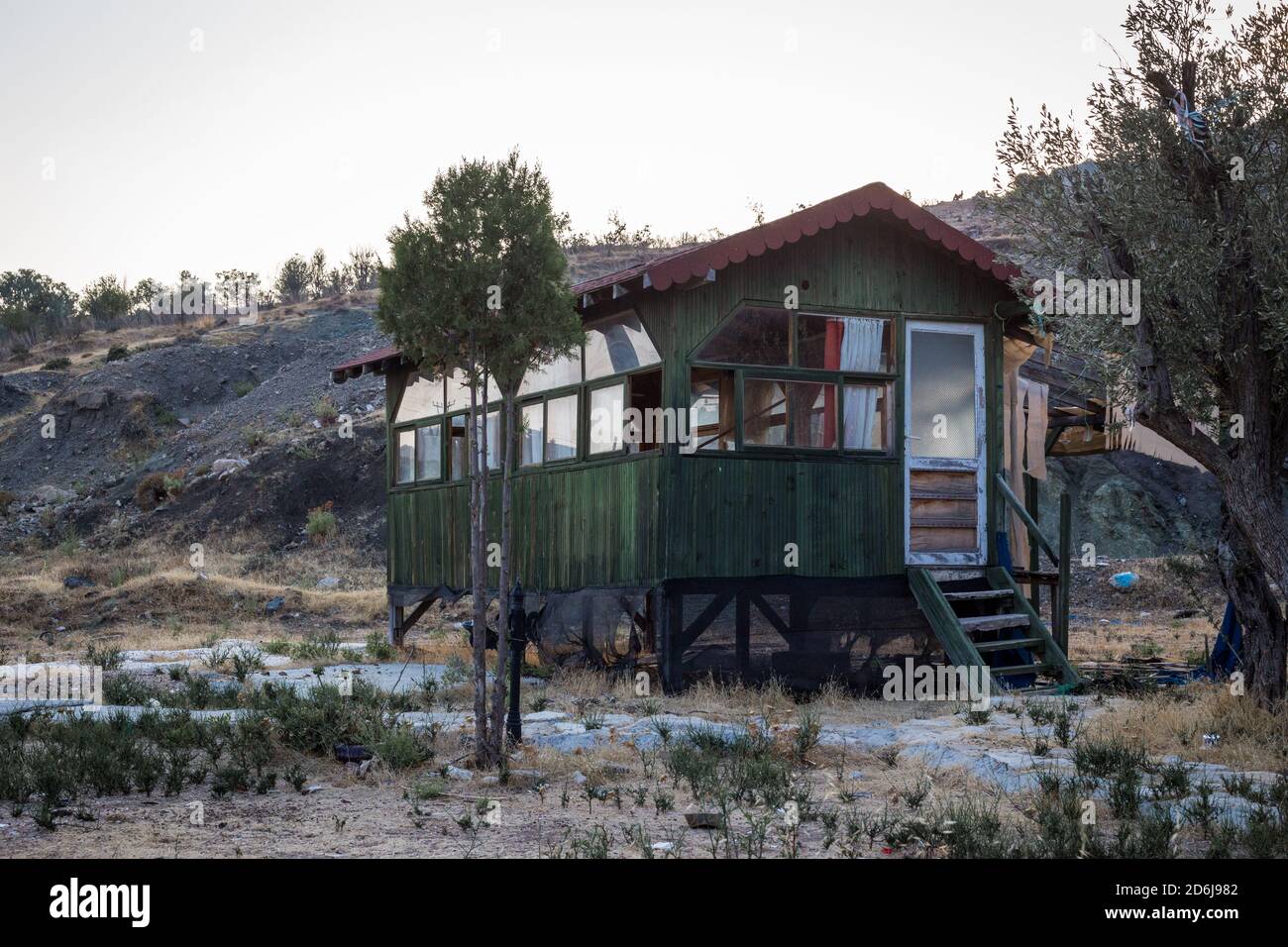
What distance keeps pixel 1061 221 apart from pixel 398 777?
7.27 meters

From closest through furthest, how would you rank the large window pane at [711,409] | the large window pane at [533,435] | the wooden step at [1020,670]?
the wooden step at [1020,670]
the large window pane at [711,409]
the large window pane at [533,435]

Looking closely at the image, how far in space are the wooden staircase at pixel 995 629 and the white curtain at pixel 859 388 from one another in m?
1.64

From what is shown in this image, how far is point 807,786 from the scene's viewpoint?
27.4ft

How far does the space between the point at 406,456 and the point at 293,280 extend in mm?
48219

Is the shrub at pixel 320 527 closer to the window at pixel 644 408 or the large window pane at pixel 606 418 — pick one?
the large window pane at pixel 606 418

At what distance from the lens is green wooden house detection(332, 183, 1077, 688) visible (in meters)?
14.2

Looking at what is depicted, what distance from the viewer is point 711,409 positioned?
572 inches

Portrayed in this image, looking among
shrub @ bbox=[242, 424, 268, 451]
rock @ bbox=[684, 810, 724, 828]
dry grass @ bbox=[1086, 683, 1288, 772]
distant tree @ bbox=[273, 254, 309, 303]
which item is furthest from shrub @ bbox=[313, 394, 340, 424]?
rock @ bbox=[684, 810, 724, 828]

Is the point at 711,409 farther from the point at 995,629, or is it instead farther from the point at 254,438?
the point at 254,438

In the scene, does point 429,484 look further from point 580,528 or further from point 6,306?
point 6,306

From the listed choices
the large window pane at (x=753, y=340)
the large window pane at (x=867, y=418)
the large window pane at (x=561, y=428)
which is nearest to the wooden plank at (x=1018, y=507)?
the large window pane at (x=867, y=418)

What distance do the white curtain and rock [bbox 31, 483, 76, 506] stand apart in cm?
3390

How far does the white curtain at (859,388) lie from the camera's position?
14914 mm
